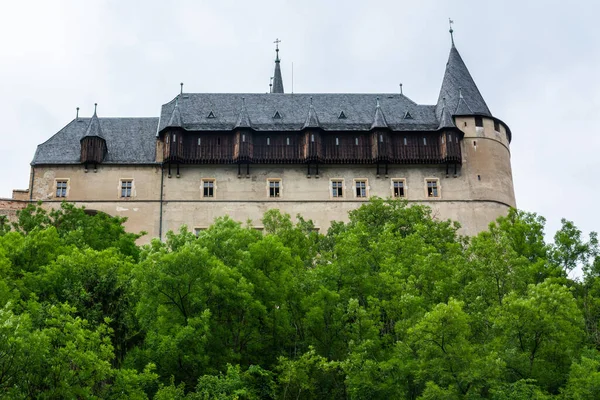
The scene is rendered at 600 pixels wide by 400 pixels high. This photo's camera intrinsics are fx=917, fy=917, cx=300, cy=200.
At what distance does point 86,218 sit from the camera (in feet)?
128

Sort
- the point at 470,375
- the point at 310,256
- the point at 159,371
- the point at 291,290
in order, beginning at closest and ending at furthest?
the point at 470,375, the point at 159,371, the point at 291,290, the point at 310,256

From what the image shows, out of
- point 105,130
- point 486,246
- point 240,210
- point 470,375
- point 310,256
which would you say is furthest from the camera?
point 105,130

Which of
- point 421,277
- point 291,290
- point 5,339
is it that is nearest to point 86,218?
point 291,290

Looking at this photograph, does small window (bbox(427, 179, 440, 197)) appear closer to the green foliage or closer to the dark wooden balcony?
the dark wooden balcony

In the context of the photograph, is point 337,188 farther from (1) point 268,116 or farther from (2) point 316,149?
(1) point 268,116

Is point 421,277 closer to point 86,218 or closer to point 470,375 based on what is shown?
point 470,375

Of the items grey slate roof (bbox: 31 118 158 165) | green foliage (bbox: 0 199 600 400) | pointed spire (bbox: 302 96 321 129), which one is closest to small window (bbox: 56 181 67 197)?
grey slate roof (bbox: 31 118 158 165)

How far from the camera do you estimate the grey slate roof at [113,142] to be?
50.1 meters

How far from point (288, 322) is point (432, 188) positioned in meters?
22.5

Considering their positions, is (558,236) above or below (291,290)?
above

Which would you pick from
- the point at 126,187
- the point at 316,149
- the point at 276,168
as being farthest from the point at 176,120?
the point at 316,149

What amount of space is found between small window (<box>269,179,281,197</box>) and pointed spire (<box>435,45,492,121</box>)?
10.1 metres

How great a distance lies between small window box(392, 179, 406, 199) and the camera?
49.8 m

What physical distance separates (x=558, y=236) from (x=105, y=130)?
27179 mm
